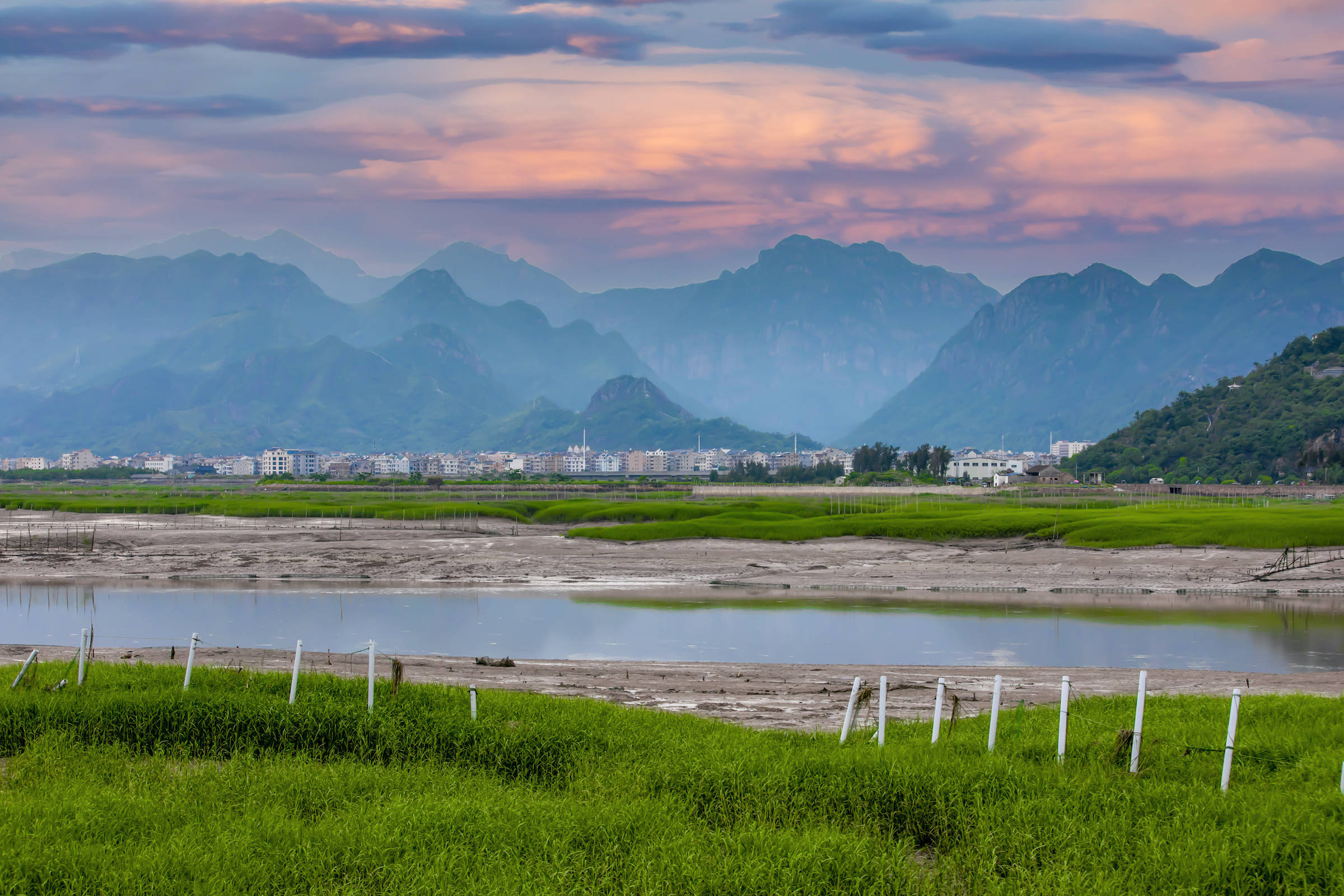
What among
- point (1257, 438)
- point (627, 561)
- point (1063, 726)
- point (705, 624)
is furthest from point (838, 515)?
point (1257, 438)

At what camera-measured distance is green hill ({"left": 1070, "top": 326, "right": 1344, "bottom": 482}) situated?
158 metres

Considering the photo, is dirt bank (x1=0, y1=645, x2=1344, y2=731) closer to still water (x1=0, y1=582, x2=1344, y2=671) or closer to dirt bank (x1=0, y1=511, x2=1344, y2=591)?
still water (x1=0, y1=582, x2=1344, y2=671)

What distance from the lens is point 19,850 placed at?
30.2 ft

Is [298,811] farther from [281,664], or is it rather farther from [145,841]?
[281,664]

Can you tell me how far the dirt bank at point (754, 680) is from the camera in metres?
19.6

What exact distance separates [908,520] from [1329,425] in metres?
125

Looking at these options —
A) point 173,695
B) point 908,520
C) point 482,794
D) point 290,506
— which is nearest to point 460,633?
point 173,695

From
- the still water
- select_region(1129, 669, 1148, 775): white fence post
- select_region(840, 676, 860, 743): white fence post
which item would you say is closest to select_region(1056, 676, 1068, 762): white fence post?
select_region(1129, 669, 1148, 775): white fence post

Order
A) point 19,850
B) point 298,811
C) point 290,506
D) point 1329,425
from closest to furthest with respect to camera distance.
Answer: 1. point 19,850
2. point 298,811
3. point 290,506
4. point 1329,425

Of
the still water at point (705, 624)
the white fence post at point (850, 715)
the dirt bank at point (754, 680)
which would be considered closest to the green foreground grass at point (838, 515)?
the still water at point (705, 624)

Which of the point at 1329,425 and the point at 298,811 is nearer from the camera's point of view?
the point at 298,811

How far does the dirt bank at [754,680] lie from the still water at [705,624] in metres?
2.87

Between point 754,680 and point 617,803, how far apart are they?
40.8 ft

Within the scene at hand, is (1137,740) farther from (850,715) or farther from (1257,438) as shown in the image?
(1257,438)
